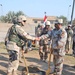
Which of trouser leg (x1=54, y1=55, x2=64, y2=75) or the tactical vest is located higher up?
the tactical vest

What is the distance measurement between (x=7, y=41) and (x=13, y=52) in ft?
1.32

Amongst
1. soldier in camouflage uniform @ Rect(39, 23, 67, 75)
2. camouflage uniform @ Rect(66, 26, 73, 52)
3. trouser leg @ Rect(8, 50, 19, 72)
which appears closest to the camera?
soldier in camouflage uniform @ Rect(39, 23, 67, 75)

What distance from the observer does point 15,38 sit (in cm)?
732

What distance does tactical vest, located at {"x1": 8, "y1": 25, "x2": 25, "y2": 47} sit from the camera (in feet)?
23.8

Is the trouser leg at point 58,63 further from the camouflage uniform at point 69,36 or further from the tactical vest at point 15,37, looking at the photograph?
the camouflage uniform at point 69,36

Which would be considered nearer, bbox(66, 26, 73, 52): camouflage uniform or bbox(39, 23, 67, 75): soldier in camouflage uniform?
bbox(39, 23, 67, 75): soldier in camouflage uniform

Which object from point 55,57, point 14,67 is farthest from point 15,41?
point 55,57

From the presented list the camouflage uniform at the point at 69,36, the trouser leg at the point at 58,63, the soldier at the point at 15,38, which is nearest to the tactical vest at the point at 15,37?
the soldier at the point at 15,38

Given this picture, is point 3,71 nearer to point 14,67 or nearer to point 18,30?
point 14,67

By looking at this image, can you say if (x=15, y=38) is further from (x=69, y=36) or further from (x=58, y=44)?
(x=69, y=36)

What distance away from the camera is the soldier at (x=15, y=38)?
7195 mm

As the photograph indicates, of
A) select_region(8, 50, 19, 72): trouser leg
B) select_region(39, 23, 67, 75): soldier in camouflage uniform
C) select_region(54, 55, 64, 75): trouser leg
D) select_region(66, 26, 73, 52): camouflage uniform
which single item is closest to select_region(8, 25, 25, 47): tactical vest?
select_region(8, 50, 19, 72): trouser leg

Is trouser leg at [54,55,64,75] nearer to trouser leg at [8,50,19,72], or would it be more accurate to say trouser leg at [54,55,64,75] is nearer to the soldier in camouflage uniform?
the soldier in camouflage uniform

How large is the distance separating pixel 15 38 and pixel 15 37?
0.04m
